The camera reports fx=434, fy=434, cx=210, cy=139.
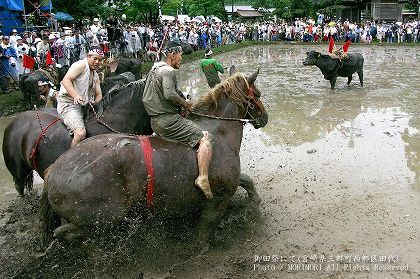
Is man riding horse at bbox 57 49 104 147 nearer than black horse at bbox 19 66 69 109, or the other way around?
man riding horse at bbox 57 49 104 147

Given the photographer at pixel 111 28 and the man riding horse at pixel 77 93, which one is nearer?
the man riding horse at pixel 77 93

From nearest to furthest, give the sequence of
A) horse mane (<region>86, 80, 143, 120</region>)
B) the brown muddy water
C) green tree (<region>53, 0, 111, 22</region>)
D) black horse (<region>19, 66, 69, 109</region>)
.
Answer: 1. the brown muddy water
2. horse mane (<region>86, 80, 143, 120</region>)
3. black horse (<region>19, 66, 69, 109</region>)
4. green tree (<region>53, 0, 111, 22</region>)

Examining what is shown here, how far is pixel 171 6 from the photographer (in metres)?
42.8

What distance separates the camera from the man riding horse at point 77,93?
5.67 metres

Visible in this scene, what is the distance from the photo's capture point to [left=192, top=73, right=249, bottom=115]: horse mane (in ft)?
18.0

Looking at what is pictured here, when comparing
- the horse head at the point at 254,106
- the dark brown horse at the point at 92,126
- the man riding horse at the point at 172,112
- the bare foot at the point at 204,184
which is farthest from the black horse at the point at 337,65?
the bare foot at the point at 204,184

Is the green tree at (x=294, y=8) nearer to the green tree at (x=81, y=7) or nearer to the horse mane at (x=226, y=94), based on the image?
the green tree at (x=81, y=7)

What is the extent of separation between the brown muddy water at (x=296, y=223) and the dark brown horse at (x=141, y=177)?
0.42m

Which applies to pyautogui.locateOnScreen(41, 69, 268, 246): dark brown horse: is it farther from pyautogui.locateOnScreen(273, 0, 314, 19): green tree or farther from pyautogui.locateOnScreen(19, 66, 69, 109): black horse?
pyautogui.locateOnScreen(273, 0, 314, 19): green tree

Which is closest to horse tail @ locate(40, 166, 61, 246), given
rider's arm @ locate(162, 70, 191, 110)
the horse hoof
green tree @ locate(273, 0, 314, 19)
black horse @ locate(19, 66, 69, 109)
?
rider's arm @ locate(162, 70, 191, 110)

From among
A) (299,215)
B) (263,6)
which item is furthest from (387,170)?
(263,6)

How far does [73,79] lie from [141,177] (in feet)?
6.42

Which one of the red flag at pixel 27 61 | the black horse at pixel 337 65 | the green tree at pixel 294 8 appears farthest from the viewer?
the green tree at pixel 294 8

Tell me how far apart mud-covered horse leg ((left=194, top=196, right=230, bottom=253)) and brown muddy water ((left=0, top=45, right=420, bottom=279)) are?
15cm
